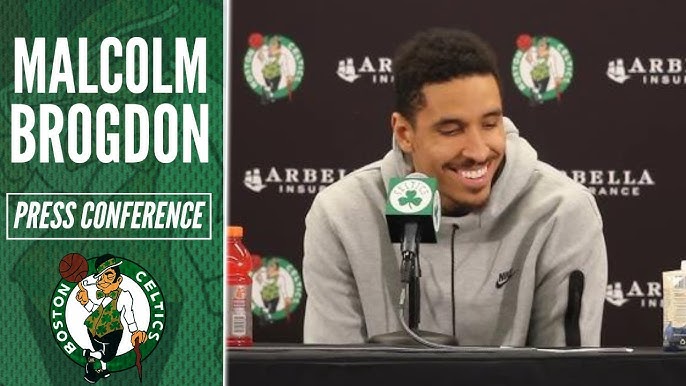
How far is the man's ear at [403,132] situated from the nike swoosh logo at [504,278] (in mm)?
487

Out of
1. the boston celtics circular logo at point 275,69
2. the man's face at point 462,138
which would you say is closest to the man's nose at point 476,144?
the man's face at point 462,138

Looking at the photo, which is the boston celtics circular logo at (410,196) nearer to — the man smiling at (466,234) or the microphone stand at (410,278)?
the microphone stand at (410,278)

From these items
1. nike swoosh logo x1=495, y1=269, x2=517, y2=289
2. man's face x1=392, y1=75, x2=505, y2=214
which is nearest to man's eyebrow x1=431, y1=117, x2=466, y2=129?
man's face x1=392, y1=75, x2=505, y2=214

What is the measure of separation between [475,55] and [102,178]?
229 centimetres

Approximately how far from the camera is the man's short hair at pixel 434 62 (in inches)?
122

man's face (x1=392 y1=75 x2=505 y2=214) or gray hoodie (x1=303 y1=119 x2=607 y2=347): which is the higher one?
man's face (x1=392 y1=75 x2=505 y2=214)

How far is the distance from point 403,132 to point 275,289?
23.4 inches

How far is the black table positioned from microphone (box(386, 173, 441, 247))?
383 mm

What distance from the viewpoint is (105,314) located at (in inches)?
37.8

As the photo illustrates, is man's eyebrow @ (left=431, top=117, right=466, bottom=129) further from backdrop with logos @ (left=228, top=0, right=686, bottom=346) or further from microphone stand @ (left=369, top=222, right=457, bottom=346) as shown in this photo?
microphone stand @ (left=369, top=222, right=457, bottom=346)

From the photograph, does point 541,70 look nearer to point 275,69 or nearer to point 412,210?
point 275,69

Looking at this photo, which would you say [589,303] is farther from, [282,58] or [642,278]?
[282,58]

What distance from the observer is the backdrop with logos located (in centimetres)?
333

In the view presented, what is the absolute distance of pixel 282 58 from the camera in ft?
11.2
